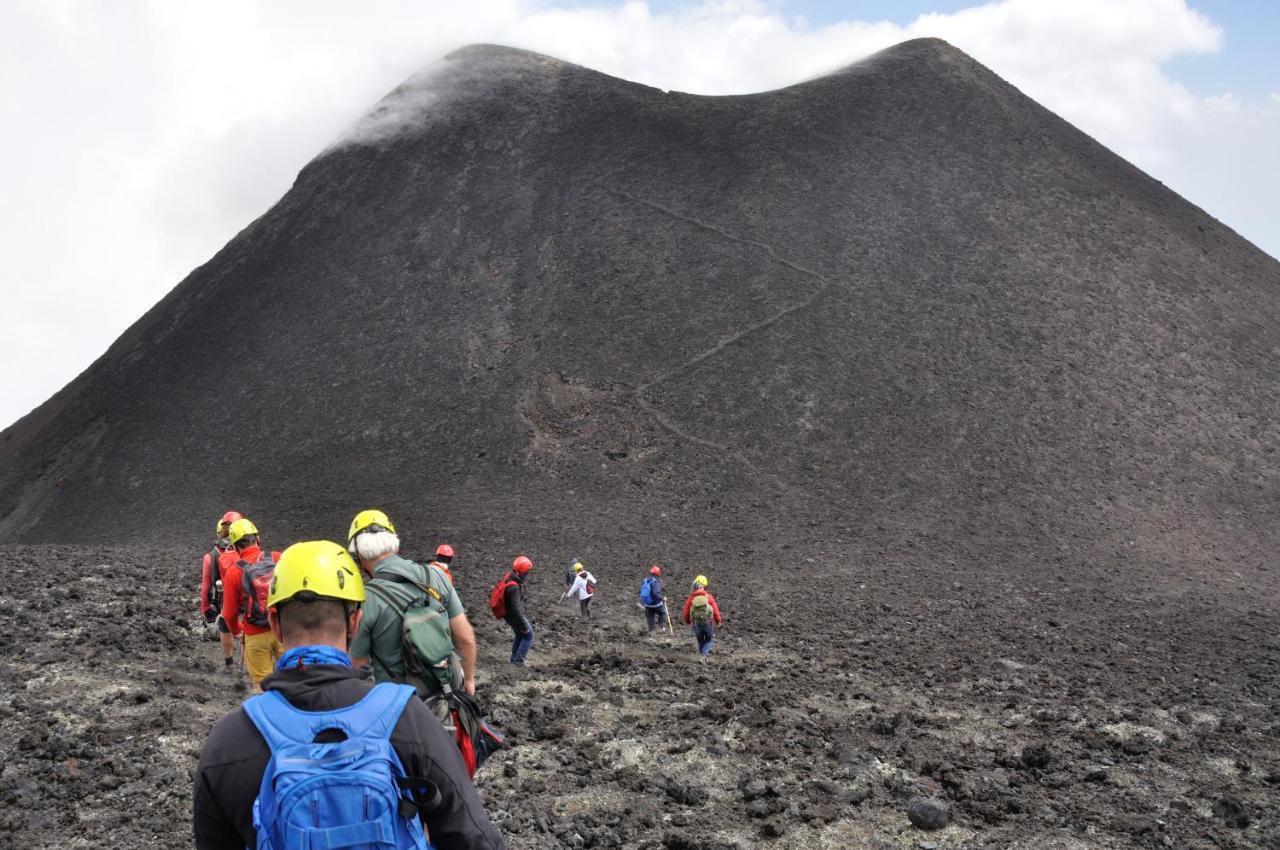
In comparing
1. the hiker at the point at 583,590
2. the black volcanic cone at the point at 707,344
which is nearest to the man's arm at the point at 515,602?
the hiker at the point at 583,590

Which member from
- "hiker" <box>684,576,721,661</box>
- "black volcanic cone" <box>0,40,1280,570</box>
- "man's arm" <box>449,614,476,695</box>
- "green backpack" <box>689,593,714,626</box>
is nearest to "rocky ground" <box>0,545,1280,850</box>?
"hiker" <box>684,576,721,661</box>

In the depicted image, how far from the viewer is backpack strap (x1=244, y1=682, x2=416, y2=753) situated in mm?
3039

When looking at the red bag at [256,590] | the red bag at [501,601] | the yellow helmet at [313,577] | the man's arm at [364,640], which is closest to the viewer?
the yellow helmet at [313,577]

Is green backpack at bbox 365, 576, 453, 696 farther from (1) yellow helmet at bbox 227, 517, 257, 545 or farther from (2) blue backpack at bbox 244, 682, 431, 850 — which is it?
(1) yellow helmet at bbox 227, 517, 257, 545

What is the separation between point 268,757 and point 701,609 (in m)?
13.4

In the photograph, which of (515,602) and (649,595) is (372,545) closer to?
(515,602)

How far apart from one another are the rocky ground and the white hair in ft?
11.4

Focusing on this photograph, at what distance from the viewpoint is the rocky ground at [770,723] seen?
340 inches

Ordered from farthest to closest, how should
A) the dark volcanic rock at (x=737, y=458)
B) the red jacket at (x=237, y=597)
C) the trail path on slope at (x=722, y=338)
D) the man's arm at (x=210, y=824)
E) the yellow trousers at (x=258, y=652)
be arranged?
the trail path on slope at (x=722, y=338), the dark volcanic rock at (x=737, y=458), the red jacket at (x=237, y=597), the yellow trousers at (x=258, y=652), the man's arm at (x=210, y=824)

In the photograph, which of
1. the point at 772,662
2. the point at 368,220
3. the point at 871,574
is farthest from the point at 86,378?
the point at 772,662

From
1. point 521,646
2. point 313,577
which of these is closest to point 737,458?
point 521,646

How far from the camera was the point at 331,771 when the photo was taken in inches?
117

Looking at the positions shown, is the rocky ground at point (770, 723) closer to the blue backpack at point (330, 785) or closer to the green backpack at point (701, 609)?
the green backpack at point (701, 609)

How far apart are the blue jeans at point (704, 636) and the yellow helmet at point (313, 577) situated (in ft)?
42.9
